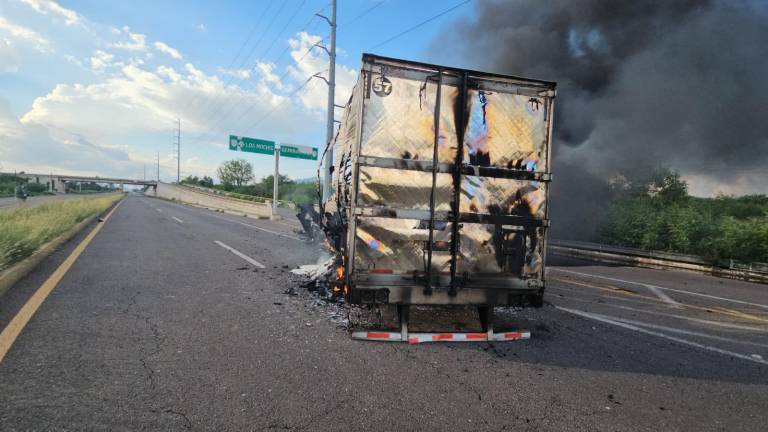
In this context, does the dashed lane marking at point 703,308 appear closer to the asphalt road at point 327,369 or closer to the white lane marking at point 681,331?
the asphalt road at point 327,369

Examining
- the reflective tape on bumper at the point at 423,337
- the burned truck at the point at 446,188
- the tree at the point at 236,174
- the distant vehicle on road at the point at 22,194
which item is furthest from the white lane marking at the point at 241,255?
the tree at the point at 236,174

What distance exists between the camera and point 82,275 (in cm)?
566

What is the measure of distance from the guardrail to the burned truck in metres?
10.0

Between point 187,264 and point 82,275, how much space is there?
157 centimetres

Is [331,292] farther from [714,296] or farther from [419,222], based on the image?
[714,296]

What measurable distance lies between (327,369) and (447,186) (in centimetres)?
188

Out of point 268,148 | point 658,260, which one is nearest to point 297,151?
point 268,148

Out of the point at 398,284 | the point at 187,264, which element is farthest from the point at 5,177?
the point at 398,284

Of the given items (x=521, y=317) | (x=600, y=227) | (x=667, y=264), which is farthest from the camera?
(x=600, y=227)

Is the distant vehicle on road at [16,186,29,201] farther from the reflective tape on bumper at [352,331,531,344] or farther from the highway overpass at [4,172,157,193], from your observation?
the highway overpass at [4,172,157,193]

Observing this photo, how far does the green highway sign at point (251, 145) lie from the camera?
86.4 feet

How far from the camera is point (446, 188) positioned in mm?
3633

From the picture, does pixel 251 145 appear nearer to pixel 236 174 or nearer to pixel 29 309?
pixel 29 309

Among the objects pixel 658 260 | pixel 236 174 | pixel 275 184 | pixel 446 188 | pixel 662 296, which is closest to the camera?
pixel 446 188
